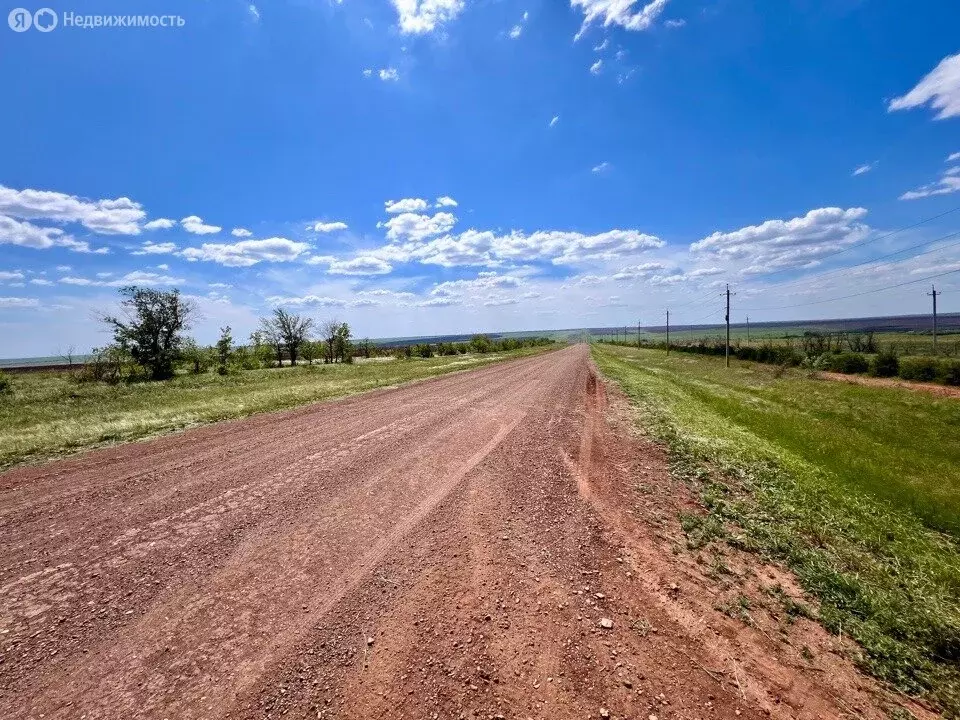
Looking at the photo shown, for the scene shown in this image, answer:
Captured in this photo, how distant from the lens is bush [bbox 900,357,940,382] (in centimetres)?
3619

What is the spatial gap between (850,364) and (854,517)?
170 ft

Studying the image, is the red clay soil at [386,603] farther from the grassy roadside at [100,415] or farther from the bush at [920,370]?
the bush at [920,370]

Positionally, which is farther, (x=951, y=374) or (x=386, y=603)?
(x=951, y=374)

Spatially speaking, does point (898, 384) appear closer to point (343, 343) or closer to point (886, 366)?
point (886, 366)

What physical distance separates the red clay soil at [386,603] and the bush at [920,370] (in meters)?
46.6

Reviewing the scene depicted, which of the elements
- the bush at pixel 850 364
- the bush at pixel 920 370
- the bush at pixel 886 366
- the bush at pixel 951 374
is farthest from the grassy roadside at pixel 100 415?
the bush at pixel 850 364

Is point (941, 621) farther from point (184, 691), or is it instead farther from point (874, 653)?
point (184, 691)

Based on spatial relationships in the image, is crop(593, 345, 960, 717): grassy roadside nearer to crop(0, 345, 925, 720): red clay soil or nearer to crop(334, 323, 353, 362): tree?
crop(0, 345, 925, 720): red clay soil

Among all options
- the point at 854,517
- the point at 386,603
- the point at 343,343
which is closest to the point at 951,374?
the point at 854,517

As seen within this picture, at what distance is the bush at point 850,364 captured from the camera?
44.1 meters

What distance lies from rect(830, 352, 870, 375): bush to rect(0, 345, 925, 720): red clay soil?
172 ft

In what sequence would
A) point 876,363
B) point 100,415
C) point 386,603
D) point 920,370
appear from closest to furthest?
point 386,603
point 100,415
point 920,370
point 876,363

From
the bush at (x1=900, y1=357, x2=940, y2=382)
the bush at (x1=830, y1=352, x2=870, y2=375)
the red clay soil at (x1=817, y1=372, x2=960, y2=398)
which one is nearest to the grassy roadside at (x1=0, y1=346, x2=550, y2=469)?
the red clay soil at (x1=817, y1=372, x2=960, y2=398)

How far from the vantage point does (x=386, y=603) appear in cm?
454
